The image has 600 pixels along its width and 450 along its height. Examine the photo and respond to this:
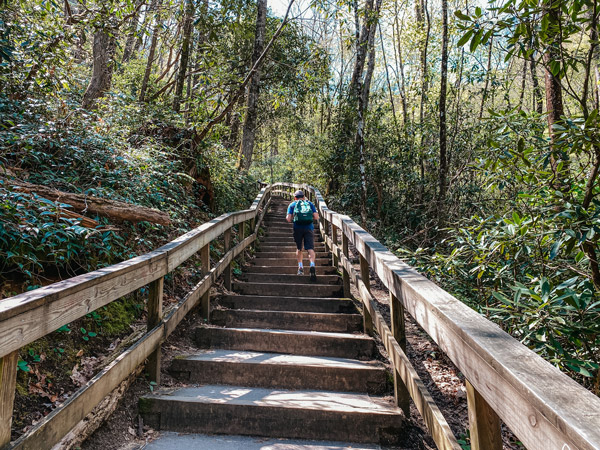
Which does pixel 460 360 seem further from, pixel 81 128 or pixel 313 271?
pixel 81 128

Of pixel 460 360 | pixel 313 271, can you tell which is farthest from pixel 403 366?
pixel 313 271

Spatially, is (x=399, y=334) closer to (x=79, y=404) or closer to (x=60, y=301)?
(x=79, y=404)

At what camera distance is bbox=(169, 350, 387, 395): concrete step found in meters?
3.09

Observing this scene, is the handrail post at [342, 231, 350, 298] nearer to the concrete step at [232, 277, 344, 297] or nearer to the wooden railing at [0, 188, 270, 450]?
the concrete step at [232, 277, 344, 297]

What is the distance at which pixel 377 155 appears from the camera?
505 inches

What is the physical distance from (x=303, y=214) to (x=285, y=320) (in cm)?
278

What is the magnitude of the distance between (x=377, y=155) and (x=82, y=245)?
10800 mm

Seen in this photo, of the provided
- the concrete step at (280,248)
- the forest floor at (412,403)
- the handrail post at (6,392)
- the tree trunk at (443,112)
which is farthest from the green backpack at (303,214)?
the handrail post at (6,392)

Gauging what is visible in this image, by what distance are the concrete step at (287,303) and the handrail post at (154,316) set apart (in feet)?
6.01

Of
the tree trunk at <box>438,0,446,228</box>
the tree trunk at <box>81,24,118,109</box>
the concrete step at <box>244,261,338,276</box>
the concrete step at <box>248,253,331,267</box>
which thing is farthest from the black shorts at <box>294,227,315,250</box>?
the tree trunk at <box>81,24,118,109</box>

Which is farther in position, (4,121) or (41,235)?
(4,121)

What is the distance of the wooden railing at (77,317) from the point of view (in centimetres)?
143

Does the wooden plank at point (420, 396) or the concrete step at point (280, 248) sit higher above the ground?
the concrete step at point (280, 248)

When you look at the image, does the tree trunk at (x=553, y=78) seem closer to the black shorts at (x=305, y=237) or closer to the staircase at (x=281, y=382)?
the staircase at (x=281, y=382)
